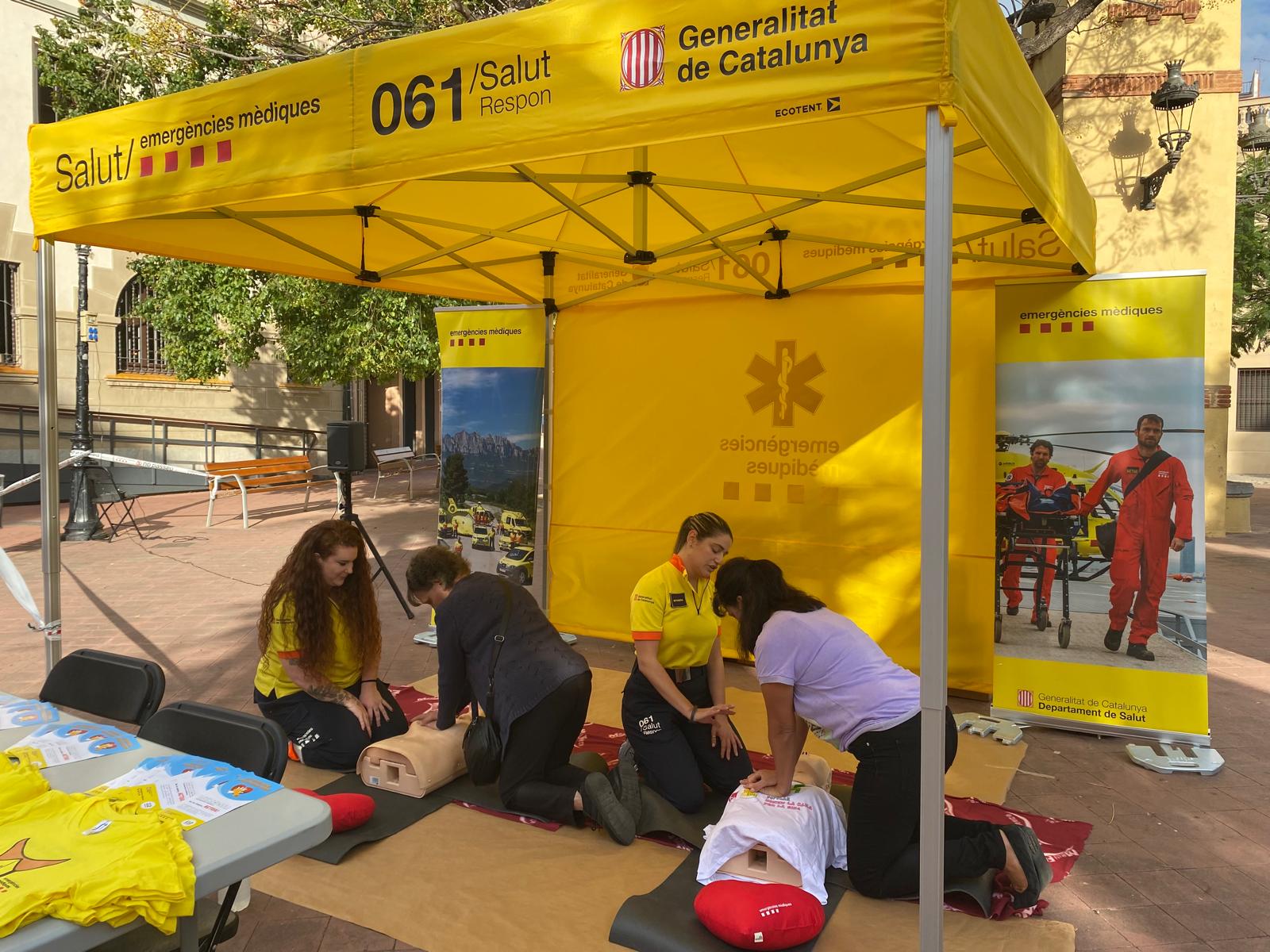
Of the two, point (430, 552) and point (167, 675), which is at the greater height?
point (430, 552)

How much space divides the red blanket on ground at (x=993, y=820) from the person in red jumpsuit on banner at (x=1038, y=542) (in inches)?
50.0

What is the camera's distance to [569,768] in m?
3.73

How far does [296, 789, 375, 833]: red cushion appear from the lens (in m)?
3.47

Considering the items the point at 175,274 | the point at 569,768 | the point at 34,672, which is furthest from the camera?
the point at 175,274

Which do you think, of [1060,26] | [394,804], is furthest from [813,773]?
[1060,26]

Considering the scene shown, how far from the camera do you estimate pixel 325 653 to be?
13.1 ft

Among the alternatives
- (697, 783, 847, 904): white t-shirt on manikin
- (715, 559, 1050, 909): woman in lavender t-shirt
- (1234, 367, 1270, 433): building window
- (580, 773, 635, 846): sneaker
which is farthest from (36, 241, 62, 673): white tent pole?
(1234, 367, 1270, 433): building window

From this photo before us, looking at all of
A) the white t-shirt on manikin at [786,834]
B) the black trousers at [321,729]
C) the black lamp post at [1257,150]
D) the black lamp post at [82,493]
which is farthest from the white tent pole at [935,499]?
the black lamp post at [1257,150]

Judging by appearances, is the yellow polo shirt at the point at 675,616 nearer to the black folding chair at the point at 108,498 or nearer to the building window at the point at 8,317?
the black folding chair at the point at 108,498

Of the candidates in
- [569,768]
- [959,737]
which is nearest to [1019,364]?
[959,737]

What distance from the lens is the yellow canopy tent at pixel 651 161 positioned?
2262mm

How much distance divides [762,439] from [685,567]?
2165 millimetres

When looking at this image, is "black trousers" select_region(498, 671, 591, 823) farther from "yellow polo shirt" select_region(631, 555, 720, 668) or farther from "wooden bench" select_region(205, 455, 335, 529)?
"wooden bench" select_region(205, 455, 335, 529)

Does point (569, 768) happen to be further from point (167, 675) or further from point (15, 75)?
point (15, 75)
